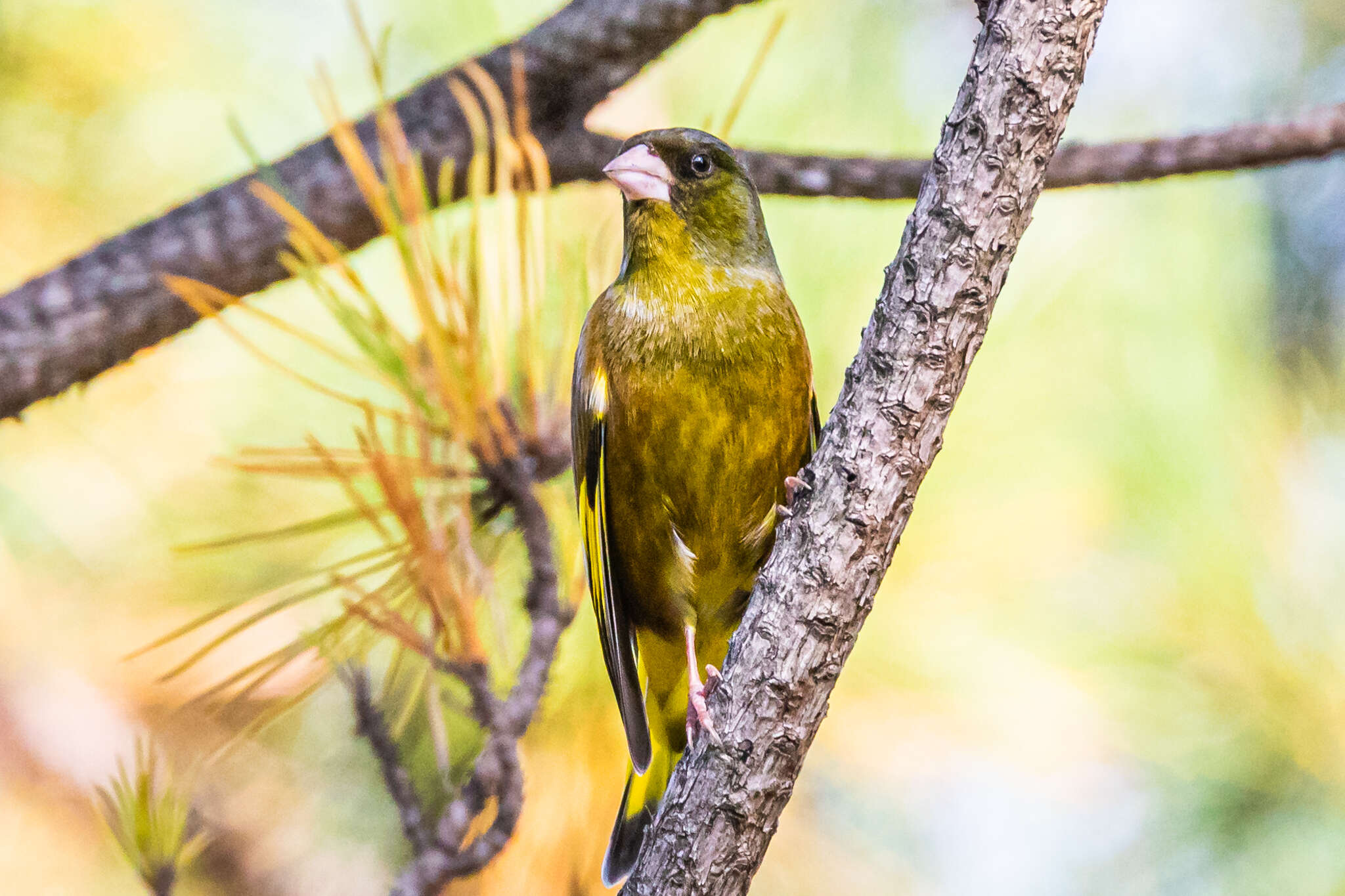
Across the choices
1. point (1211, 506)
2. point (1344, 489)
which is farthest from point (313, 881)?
point (1344, 489)

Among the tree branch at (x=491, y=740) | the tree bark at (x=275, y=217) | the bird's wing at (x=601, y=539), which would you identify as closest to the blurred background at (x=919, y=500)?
the tree bark at (x=275, y=217)

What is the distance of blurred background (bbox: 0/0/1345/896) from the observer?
1.06 metres

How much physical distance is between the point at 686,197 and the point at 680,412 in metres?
0.19

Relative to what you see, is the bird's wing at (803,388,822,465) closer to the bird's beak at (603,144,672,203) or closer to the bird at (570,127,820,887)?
the bird at (570,127,820,887)

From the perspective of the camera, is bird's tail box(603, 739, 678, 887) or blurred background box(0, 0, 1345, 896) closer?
bird's tail box(603, 739, 678, 887)

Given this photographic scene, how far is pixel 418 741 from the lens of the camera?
980 mm

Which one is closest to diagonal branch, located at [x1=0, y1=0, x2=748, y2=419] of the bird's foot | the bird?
the bird

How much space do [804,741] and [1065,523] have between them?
67cm

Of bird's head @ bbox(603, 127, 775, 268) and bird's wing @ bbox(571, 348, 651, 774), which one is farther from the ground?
bird's head @ bbox(603, 127, 775, 268)

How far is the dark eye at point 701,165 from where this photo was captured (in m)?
0.84

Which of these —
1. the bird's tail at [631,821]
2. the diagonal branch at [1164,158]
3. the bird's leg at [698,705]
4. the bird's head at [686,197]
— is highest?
the bird's head at [686,197]

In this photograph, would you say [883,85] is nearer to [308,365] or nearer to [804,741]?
[308,365]

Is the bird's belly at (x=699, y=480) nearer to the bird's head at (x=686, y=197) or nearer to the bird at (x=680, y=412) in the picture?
the bird at (x=680, y=412)

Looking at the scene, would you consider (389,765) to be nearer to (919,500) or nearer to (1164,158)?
(919,500)
